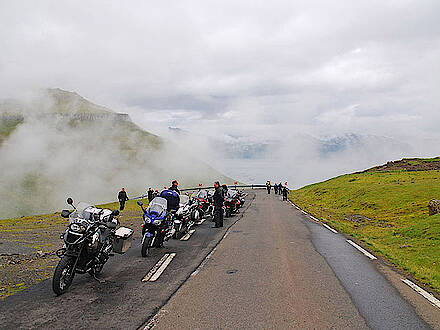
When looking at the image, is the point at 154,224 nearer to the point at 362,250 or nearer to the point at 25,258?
the point at 25,258

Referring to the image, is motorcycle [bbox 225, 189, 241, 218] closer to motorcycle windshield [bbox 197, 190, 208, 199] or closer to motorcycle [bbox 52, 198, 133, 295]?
motorcycle windshield [bbox 197, 190, 208, 199]

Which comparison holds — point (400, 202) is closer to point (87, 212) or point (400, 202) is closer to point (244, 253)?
point (244, 253)

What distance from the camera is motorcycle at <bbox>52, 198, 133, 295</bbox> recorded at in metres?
7.31

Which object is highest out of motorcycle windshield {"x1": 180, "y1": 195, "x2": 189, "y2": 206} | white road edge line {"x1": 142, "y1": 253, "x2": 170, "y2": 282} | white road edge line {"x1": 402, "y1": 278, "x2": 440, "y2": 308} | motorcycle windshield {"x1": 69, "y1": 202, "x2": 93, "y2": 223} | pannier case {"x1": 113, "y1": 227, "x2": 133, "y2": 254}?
motorcycle windshield {"x1": 180, "y1": 195, "x2": 189, "y2": 206}

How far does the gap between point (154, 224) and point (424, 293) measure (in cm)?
679

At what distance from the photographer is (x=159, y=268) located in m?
9.26

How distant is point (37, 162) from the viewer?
7835 inches

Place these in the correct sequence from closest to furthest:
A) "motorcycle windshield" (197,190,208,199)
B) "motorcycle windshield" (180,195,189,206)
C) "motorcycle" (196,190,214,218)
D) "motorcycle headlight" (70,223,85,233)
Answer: "motorcycle headlight" (70,223,85,233), "motorcycle windshield" (180,195,189,206), "motorcycle" (196,190,214,218), "motorcycle windshield" (197,190,208,199)

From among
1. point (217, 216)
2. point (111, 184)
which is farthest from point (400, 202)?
point (111, 184)

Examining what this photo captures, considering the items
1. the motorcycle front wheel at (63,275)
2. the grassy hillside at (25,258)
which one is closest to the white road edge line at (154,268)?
the motorcycle front wheel at (63,275)

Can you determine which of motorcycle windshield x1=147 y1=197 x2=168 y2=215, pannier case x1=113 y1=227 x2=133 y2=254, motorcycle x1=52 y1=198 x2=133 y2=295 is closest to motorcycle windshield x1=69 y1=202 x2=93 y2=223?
motorcycle x1=52 y1=198 x2=133 y2=295

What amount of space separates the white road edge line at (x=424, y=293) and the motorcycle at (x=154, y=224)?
6392mm

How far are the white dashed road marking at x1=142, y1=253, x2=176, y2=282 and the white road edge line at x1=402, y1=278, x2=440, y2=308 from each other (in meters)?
5.29

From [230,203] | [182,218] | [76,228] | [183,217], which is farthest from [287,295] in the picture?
[230,203]
